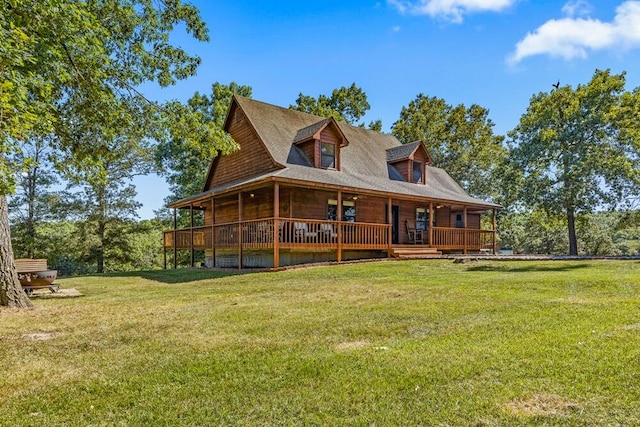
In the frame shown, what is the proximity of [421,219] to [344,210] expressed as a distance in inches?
230

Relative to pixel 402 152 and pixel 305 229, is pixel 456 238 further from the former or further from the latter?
pixel 305 229

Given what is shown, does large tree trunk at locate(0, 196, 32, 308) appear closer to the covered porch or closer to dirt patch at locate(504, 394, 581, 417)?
the covered porch

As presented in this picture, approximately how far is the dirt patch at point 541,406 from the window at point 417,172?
20968 mm

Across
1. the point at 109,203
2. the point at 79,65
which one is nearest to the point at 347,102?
the point at 109,203

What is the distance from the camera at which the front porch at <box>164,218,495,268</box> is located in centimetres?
1516

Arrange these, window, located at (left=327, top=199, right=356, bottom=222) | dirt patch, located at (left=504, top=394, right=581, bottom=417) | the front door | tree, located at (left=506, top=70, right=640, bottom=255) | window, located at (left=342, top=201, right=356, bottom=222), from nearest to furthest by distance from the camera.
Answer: dirt patch, located at (left=504, top=394, right=581, bottom=417), window, located at (left=327, top=199, right=356, bottom=222), window, located at (left=342, top=201, right=356, bottom=222), the front door, tree, located at (left=506, top=70, right=640, bottom=255)

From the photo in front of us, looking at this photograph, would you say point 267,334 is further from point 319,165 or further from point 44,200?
point 44,200

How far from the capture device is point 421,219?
2339 centimetres

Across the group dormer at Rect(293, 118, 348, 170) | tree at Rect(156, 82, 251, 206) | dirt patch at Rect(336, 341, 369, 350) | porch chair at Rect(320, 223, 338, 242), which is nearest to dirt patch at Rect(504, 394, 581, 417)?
dirt patch at Rect(336, 341, 369, 350)

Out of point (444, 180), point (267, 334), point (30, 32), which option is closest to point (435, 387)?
point (267, 334)

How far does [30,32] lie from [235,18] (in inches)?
294

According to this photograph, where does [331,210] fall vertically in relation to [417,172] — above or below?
below

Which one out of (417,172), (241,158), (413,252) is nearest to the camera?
(413,252)

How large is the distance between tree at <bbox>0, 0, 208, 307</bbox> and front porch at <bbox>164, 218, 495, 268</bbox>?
5.71 meters
